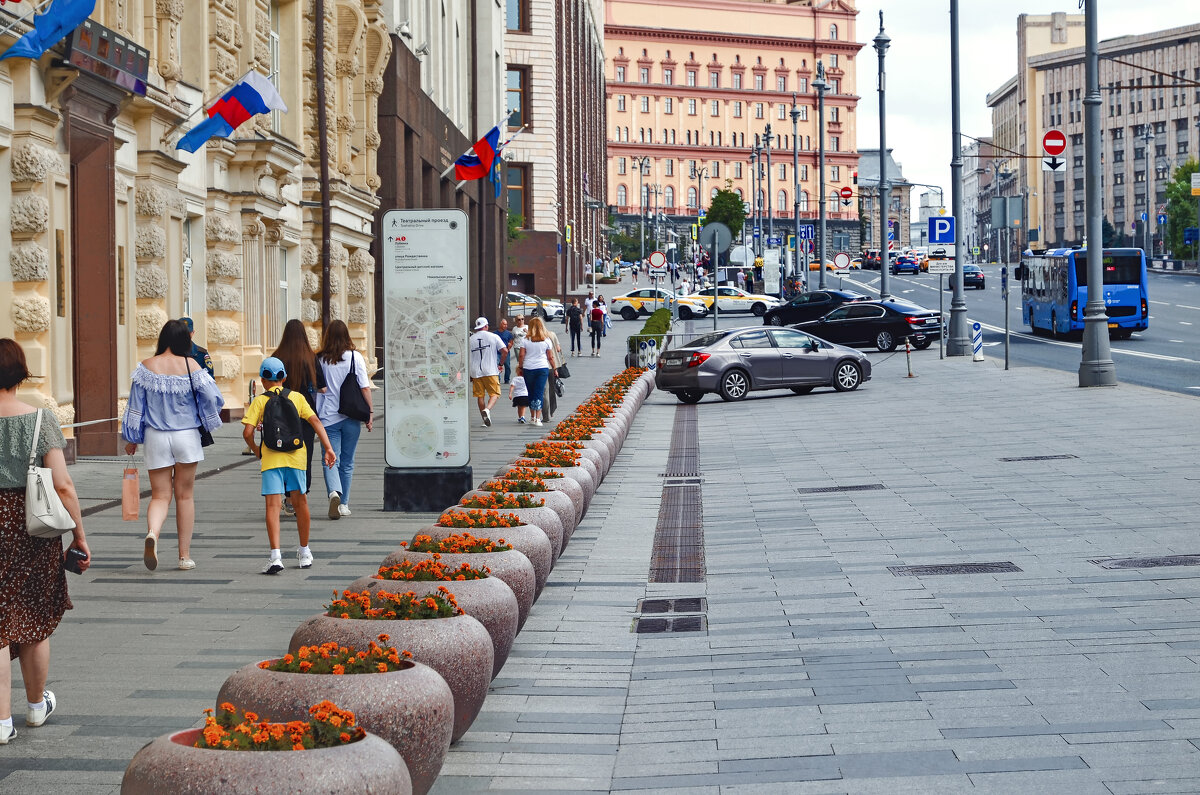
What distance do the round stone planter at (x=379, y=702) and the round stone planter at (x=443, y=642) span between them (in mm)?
645

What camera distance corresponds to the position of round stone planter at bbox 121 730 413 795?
4.10 metres

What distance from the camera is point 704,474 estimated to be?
17.4 metres

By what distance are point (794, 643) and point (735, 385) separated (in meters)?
22.8

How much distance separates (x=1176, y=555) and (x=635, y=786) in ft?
18.4

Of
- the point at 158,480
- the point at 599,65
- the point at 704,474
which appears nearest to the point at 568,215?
the point at 599,65

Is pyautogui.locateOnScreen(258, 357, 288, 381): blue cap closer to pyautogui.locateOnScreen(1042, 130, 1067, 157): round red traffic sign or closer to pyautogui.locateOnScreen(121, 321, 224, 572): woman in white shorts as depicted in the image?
pyautogui.locateOnScreen(121, 321, 224, 572): woman in white shorts

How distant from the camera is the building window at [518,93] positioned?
7950cm

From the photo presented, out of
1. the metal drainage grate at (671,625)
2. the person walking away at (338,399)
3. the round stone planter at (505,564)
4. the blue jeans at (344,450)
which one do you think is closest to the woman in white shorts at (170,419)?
the person walking away at (338,399)

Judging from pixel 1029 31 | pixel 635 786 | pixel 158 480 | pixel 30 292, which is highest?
pixel 1029 31

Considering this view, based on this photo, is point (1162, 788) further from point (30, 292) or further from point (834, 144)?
point (834, 144)

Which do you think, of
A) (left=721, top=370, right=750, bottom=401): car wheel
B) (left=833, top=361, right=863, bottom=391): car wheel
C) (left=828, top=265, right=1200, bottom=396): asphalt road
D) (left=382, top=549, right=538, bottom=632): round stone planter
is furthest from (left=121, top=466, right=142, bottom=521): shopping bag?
(left=833, top=361, right=863, bottom=391): car wheel

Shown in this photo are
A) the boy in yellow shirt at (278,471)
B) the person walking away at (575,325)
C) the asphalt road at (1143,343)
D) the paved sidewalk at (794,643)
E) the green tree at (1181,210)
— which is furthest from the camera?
the green tree at (1181,210)

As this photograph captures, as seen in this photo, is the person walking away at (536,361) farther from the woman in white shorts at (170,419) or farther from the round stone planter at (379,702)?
the round stone planter at (379,702)

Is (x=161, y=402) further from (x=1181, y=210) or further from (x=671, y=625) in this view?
(x=1181, y=210)
